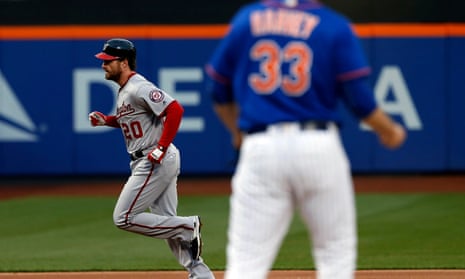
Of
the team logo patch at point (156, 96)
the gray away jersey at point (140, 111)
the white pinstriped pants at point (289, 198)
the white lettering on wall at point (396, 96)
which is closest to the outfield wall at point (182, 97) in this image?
the white lettering on wall at point (396, 96)

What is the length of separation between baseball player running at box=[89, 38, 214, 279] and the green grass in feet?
4.85

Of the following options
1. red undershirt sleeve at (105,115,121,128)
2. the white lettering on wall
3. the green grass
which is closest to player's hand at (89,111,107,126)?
red undershirt sleeve at (105,115,121,128)

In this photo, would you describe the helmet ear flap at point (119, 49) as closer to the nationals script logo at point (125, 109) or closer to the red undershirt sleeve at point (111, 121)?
the nationals script logo at point (125, 109)

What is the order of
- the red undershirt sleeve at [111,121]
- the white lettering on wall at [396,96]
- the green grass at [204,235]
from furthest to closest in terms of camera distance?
the white lettering on wall at [396,96], the green grass at [204,235], the red undershirt sleeve at [111,121]

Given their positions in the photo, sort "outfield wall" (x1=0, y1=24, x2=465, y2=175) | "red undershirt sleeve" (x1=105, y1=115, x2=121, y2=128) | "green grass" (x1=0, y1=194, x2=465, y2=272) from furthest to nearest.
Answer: "outfield wall" (x1=0, y1=24, x2=465, y2=175) → "green grass" (x1=0, y1=194, x2=465, y2=272) → "red undershirt sleeve" (x1=105, y1=115, x2=121, y2=128)

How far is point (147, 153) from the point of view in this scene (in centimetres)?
761

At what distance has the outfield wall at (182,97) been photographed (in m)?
16.6

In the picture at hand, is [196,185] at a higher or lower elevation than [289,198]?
lower

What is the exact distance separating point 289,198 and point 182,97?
39.1 ft

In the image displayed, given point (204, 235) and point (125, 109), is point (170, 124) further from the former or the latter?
point (204, 235)

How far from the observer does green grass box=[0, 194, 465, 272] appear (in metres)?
9.40

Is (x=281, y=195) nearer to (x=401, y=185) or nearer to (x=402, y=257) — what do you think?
(x=402, y=257)

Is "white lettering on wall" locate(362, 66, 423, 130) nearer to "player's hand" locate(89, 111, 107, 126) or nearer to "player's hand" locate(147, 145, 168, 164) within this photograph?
"player's hand" locate(89, 111, 107, 126)

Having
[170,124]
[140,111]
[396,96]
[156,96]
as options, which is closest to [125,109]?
[140,111]
